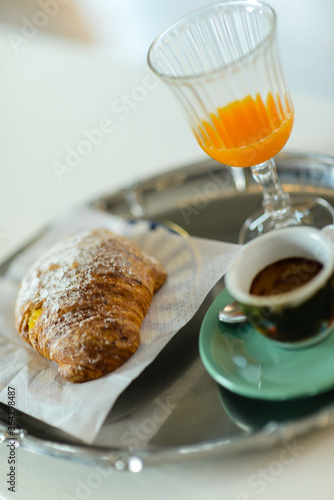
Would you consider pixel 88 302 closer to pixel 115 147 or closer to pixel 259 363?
pixel 259 363

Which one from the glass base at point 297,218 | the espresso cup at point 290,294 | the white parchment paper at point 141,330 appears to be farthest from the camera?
the glass base at point 297,218

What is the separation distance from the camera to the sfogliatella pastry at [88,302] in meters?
0.72

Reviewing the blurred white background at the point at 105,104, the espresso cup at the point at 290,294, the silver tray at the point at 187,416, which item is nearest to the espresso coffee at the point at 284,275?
the espresso cup at the point at 290,294

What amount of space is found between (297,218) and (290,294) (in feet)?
0.98

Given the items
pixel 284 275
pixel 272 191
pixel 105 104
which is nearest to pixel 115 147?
pixel 105 104

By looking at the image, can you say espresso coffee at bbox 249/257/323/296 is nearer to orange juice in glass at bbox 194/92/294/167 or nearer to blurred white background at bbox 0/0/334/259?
orange juice in glass at bbox 194/92/294/167

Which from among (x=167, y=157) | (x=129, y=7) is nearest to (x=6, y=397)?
(x=167, y=157)

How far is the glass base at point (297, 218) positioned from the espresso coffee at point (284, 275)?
0.19 metres

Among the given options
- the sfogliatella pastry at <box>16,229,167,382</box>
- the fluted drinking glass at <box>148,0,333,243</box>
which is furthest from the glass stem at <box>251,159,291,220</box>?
the sfogliatella pastry at <box>16,229,167,382</box>

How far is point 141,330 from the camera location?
0.78 m

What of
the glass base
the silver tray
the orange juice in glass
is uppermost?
the orange juice in glass

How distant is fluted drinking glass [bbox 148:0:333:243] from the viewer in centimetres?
73

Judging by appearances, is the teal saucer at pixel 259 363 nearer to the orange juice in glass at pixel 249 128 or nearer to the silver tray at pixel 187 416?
the silver tray at pixel 187 416

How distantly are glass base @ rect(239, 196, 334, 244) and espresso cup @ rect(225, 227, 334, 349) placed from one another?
18 centimetres
